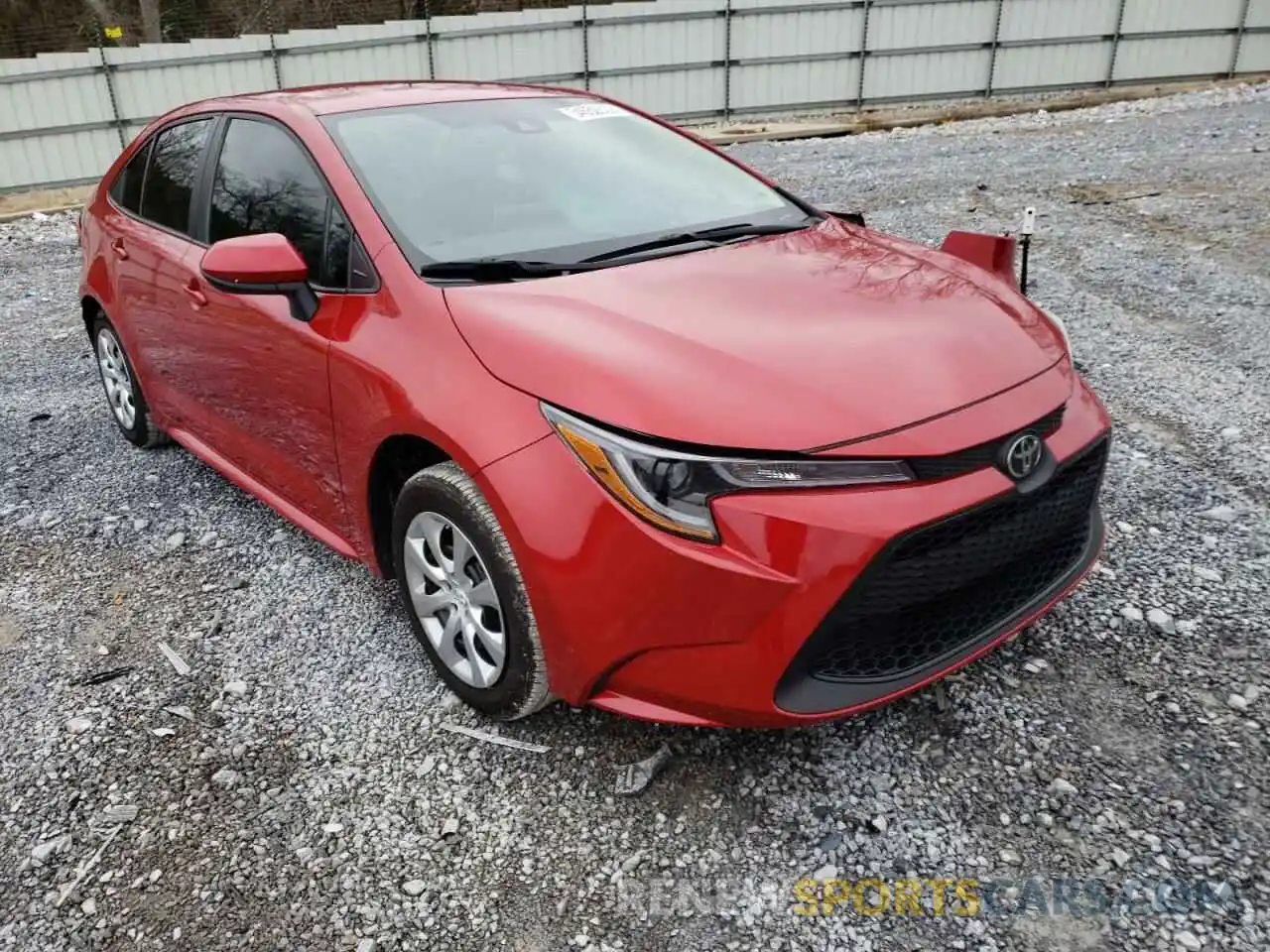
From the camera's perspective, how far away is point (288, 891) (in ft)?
7.50

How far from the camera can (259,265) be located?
2846 mm

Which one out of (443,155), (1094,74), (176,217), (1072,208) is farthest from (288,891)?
(1094,74)

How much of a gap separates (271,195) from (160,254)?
88 cm

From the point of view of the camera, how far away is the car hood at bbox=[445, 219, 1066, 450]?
7.13ft

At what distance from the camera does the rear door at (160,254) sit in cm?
382

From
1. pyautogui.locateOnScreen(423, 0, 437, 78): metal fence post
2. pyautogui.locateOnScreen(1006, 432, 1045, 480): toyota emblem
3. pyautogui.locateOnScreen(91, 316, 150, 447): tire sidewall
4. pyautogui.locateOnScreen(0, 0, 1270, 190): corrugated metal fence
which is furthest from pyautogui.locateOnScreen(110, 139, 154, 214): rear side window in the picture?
pyautogui.locateOnScreen(423, 0, 437, 78): metal fence post

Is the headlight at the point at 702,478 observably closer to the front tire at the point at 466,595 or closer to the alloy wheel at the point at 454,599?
the front tire at the point at 466,595

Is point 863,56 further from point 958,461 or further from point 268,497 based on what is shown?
point 958,461

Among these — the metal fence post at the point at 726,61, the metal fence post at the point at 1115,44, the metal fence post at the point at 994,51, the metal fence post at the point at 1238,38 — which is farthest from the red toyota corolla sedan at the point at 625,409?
the metal fence post at the point at 1238,38

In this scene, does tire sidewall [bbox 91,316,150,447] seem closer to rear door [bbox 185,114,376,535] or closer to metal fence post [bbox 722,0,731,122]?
rear door [bbox 185,114,376,535]

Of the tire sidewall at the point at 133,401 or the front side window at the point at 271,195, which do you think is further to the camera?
the tire sidewall at the point at 133,401

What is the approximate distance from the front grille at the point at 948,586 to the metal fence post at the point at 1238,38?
19.0m

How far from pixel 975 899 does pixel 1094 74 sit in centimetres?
1858

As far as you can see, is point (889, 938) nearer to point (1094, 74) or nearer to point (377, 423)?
point (377, 423)
